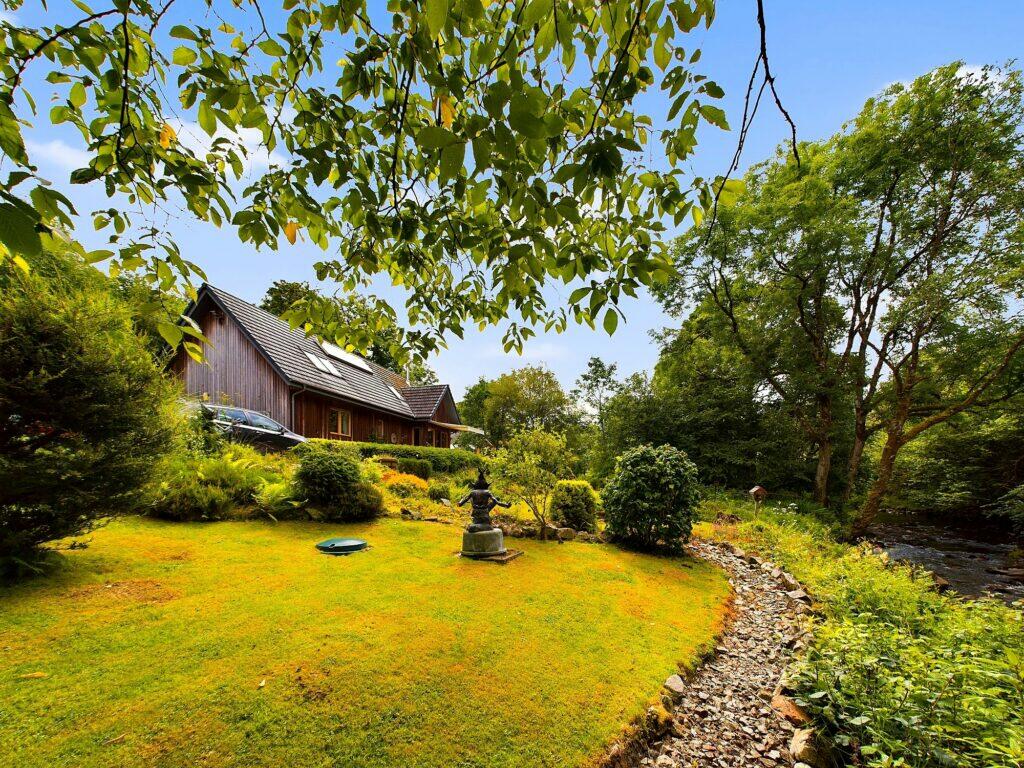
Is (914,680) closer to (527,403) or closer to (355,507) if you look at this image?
(355,507)

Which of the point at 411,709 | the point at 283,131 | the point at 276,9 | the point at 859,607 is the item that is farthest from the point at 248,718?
the point at 859,607

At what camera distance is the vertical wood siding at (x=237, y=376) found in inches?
604

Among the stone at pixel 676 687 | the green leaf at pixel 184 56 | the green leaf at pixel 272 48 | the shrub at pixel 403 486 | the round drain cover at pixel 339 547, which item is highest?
the green leaf at pixel 272 48

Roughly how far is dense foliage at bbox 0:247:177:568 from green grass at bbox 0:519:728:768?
2.44 ft

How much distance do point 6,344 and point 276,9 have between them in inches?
161

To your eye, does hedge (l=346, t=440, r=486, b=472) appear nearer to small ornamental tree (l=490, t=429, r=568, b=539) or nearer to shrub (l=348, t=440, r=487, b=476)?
shrub (l=348, t=440, r=487, b=476)

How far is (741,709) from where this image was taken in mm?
3320

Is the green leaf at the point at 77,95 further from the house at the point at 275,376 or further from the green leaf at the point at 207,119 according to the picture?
the house at the point at 275,376

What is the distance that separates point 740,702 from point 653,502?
389 centimetres

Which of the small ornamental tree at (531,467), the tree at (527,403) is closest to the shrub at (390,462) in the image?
the small ornamental tree at (531,467)

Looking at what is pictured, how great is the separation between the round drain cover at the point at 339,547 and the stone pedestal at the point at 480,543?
1.58 meters

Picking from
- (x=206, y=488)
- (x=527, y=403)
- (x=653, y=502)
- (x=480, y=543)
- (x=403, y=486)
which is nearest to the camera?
(x=480, y=543)

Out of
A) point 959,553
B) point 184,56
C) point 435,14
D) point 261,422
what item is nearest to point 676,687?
point 435,14

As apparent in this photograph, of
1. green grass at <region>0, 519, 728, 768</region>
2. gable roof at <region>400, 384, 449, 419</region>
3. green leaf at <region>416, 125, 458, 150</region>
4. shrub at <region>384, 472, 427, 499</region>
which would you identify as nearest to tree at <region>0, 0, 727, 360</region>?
green leaf at <region>416, 125, 458, 150</region>
